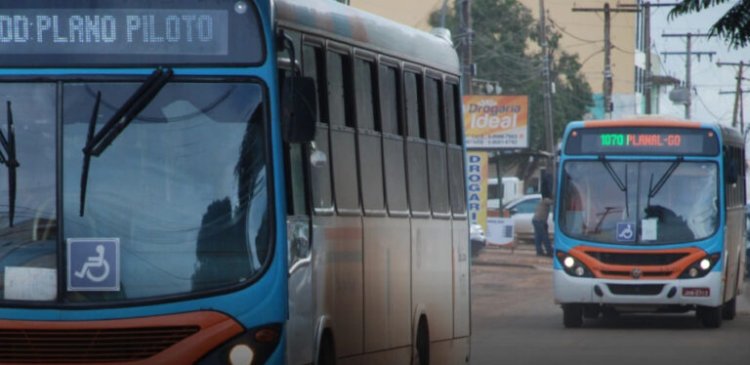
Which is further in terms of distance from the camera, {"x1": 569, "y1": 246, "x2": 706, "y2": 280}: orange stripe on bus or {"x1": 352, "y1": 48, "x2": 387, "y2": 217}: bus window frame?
{"x1": 569, "y1": 246, "x2": 706, "y2": 280}: orange stripe on bus

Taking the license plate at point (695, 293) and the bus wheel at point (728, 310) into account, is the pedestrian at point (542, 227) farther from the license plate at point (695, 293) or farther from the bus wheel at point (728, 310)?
the license plate at point (695, 293)

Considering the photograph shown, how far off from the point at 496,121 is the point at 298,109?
50.5 metres

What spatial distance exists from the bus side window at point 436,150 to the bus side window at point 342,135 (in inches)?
90.7

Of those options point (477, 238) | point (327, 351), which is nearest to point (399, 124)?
point (327, 351)

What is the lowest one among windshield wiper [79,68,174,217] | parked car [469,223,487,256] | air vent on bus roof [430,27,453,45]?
parked car [469,223,487,256]

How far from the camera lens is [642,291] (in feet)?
81.0

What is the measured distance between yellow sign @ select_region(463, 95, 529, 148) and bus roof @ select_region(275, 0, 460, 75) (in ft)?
142

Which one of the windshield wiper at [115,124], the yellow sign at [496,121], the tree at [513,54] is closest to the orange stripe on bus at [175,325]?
the windshield wiper at [115,124]

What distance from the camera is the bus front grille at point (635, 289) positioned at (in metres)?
24.6

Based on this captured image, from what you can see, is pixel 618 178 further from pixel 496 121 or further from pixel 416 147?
pixel 496 121

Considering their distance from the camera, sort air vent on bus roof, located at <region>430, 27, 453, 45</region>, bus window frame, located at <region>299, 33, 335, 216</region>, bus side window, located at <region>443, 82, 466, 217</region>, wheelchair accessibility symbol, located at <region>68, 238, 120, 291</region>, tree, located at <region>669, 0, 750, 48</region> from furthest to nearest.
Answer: tree, located at <region>669, 0, 750, 48</region>
air vent on bus roof, located at <region>430, 27, 453, 45</region>
bus side window, located at <region>443, 82, 466, 217</region>
bus window frame, located at <region>299, 33, 335, 216</region>
wheelchair accessibility symbol, located at <region>68, 238, 120, 291</region>

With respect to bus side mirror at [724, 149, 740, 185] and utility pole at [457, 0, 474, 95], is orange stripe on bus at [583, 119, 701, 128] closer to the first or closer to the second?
bus side mirror at [724, 149, 740, 185]

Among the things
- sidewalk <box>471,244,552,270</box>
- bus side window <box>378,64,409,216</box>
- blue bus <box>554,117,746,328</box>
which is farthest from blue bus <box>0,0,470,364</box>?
sidewalk <box>471,244,552,270</box>

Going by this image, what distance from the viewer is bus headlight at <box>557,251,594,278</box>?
81.6 ft
